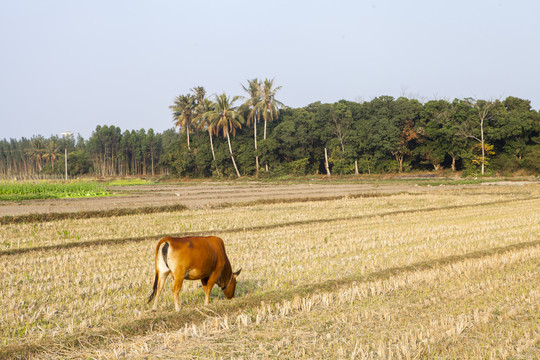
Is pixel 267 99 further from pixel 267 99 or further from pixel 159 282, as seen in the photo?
pixel 159 282

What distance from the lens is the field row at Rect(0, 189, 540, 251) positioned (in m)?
13.4

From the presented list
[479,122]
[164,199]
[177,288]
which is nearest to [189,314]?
[177,288]

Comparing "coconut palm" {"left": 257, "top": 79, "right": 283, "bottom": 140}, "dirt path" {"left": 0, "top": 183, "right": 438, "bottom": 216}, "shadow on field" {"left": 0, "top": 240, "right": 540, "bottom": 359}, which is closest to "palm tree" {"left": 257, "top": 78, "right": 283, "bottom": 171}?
"coconut palm" {"left": 257, "top": 79, "right": 283, "bottom": 140}

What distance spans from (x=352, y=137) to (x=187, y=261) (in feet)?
178

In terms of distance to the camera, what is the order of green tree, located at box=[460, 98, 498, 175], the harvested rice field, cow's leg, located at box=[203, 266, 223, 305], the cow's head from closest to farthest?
the harvested rice field
cow's leg, located at box=[203, 266, 223, 305]
the cow's head
green tree, located at box=[460, 98, 498, 175]

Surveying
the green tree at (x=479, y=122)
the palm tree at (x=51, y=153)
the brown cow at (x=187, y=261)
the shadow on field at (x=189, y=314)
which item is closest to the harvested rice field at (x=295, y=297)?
the shadow on field at (x=189, y=314)

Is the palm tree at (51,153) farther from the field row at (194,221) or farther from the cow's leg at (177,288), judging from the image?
the cow's leg at (177,288)

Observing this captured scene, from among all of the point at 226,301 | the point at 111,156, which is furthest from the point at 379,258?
the point at 111,156

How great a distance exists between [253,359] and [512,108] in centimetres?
5878

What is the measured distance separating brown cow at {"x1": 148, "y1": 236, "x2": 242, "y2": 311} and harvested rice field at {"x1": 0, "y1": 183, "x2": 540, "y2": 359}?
1.29ft

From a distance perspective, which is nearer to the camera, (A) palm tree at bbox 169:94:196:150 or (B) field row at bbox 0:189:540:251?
(B) field row at bbox 0:189:540:251

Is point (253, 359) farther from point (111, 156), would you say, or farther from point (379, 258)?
point (111, 156)

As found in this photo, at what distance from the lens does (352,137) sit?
58281mm

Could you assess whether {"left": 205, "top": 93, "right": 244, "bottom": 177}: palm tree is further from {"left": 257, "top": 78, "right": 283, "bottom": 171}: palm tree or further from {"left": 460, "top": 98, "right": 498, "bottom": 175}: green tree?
{"left": 460, "top": 98, "right": 498, "bottom": 175}: green tree
